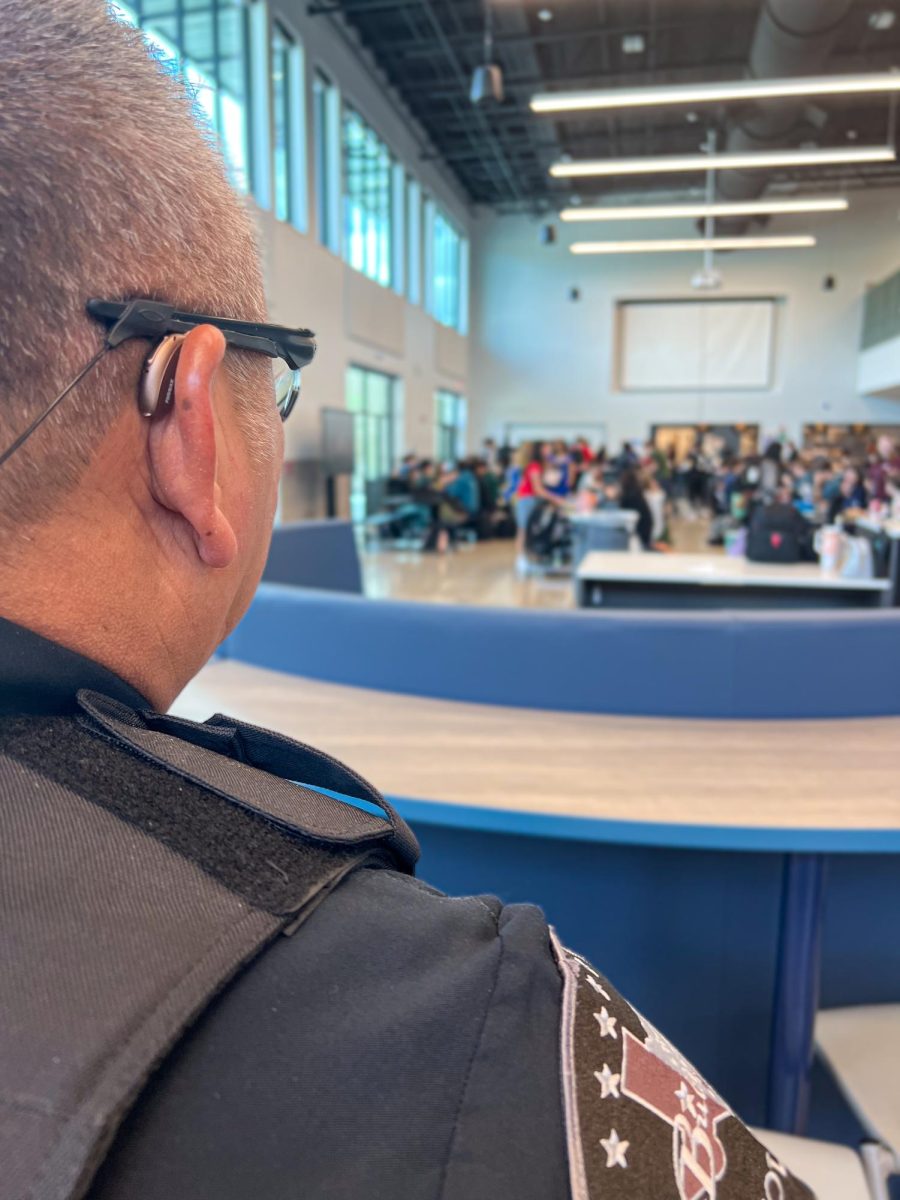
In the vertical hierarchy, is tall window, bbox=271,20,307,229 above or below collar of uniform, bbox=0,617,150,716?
above

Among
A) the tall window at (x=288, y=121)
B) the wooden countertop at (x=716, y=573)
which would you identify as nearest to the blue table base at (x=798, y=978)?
the wooden countertop at (x=716, y=573)

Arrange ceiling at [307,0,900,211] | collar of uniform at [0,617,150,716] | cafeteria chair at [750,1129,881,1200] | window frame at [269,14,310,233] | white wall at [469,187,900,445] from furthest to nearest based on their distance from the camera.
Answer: white wall at [469,187,900,445] < ceiling at [307,0,900,211] < window frame at [269,14,310,233] < cafeteria chair at [750,1129,881,1200] < collar of uniform at [0,617,150,716]

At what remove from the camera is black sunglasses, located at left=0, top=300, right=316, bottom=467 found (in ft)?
1.57

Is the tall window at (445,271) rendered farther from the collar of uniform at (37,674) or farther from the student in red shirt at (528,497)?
the collar of uniform at (37,674)

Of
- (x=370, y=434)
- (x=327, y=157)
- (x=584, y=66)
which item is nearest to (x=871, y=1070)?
(x=327, y=157)

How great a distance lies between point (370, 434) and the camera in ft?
44.7

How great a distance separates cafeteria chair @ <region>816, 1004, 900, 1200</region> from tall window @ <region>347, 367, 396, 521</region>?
1090 cm

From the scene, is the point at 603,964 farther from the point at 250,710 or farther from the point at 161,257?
the point at 161,257

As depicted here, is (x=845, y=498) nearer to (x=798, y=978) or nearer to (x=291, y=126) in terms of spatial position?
(x=291, y=126)

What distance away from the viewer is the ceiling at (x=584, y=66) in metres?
9.91

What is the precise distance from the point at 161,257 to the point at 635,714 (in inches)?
68.6

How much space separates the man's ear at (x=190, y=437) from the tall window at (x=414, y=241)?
1477cm

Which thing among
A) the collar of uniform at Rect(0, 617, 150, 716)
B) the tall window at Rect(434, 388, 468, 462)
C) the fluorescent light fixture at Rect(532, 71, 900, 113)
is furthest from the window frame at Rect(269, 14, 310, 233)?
the collar of uniform at Rect(0, 617, 150, 716)

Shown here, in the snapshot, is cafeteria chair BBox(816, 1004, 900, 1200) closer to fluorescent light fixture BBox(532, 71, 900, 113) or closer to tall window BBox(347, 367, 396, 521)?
fluorescent light fixture BBox(532, 71, 900, 113)
